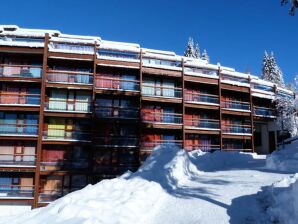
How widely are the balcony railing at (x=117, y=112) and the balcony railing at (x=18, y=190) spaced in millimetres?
9188

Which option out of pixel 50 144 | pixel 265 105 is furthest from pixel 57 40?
pixel 265 105

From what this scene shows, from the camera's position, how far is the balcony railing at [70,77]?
28.8 metres

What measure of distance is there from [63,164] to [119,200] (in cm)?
1795

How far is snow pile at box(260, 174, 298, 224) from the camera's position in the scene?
8.09 meters

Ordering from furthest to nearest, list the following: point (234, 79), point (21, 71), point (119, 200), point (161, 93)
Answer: point (234, 79) < point (161, 93) < point (21, 71) < point (119, 200)

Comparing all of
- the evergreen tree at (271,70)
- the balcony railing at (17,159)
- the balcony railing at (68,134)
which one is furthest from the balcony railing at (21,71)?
the evergreen tree at (271,70)

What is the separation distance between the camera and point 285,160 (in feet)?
55.9

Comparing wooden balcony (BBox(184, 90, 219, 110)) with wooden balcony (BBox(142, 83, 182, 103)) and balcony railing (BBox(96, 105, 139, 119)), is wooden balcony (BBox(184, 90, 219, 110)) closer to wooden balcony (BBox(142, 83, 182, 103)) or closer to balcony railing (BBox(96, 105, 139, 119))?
wooden balcony (BBox(142, 83, 182, 103))

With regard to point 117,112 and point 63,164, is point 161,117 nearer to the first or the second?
point 117,112

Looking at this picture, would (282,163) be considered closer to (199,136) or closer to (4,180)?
(199,136)

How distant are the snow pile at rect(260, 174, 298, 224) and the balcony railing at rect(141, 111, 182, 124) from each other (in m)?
21.4

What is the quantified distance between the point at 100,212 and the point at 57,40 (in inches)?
922

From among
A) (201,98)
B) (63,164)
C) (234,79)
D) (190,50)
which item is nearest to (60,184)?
(63,164)

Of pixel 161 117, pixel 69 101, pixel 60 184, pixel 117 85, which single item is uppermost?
pixel 117 85
